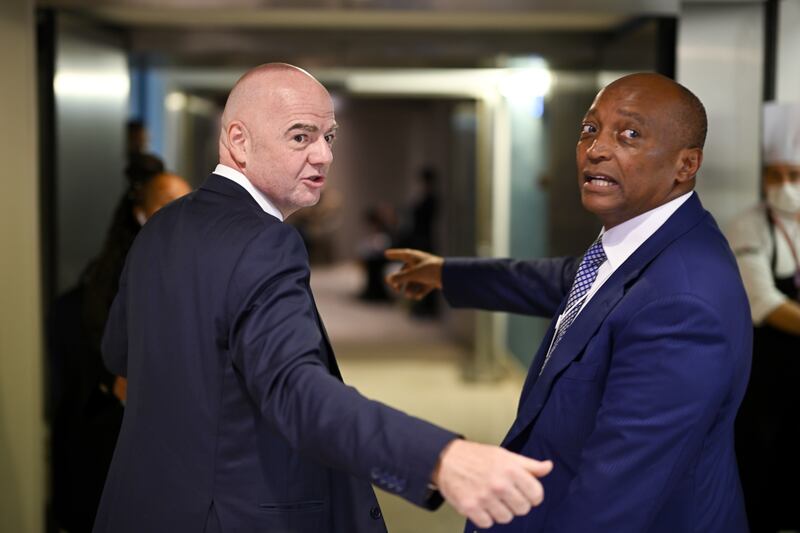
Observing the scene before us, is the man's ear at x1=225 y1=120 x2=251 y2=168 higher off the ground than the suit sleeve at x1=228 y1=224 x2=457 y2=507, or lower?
higher

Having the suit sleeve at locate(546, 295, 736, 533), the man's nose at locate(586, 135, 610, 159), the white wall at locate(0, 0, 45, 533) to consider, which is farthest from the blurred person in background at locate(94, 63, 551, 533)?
the white wall at locate(0, 0, 45, 533)

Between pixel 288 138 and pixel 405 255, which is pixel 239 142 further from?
pixel 405 255

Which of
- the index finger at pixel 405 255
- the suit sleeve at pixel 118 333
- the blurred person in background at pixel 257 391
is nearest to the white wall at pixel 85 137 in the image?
the index finger at pixel 405 255

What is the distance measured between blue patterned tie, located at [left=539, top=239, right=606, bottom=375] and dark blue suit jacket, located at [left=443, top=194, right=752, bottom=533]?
0.37 ft

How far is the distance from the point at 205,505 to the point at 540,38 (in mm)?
2907

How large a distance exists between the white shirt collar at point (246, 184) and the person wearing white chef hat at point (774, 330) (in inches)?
75.3

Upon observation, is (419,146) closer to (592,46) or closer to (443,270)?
(592,46)

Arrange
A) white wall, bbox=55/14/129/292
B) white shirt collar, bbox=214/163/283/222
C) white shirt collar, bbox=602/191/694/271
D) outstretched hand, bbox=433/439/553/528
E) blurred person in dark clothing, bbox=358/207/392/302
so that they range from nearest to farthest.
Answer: outstretched hand, bbox=433/439/553/528, white shirt collar, bbox=214/163/283/222, white shirt collar, bbox=602/191/694/271, white wall, bbox=55/14/129/292, blurred person in dark clothing, bbox=358/207/392/302

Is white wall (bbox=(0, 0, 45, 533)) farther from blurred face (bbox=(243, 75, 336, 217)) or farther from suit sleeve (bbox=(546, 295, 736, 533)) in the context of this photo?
suit sleeve (bbox=(546, 295, 736, 533))

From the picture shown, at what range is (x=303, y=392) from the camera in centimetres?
132

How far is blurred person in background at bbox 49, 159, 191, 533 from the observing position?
102 inches

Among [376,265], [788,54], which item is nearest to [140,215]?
A: [788,54]

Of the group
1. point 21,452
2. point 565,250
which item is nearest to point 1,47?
point 21,452

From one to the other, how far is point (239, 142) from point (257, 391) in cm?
49
